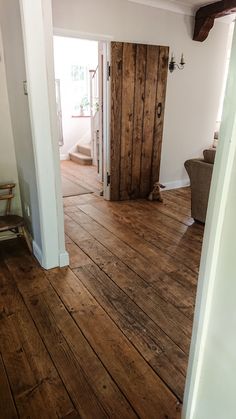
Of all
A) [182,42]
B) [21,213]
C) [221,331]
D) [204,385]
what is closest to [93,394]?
[204,385]

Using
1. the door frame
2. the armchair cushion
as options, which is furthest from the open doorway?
the armchair cushion

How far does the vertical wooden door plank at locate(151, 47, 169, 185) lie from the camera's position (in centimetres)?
376

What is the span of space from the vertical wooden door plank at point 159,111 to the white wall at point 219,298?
3.51 m

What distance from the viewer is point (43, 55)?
5.95 feet

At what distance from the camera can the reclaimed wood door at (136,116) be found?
3547 millimetres

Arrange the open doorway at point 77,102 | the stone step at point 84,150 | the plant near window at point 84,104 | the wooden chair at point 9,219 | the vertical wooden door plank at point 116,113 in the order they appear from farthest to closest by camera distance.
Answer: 1. the plant near window at point 84,104
2. the stone step at point 84,150
3. the open doorway at point 77,102
4. the vertical wooden door plank at point 116,113
5. the wooden chair at point 9,219

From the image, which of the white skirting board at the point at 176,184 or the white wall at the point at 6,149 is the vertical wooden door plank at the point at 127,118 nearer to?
the white skirting board at the point at 176,184

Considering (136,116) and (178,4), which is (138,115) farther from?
(178,4)

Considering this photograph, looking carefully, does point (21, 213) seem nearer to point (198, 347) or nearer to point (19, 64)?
point (19, 64)

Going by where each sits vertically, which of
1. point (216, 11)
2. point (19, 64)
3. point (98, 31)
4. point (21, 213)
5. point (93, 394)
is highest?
point (216, 11)

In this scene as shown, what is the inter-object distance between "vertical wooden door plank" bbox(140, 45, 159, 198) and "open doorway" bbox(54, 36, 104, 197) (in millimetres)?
1408

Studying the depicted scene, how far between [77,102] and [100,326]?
19.6 feet

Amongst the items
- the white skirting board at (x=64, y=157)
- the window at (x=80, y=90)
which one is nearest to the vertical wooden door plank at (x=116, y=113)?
the white skirting board at (x=64, y=157)

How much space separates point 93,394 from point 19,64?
7.01 ft
